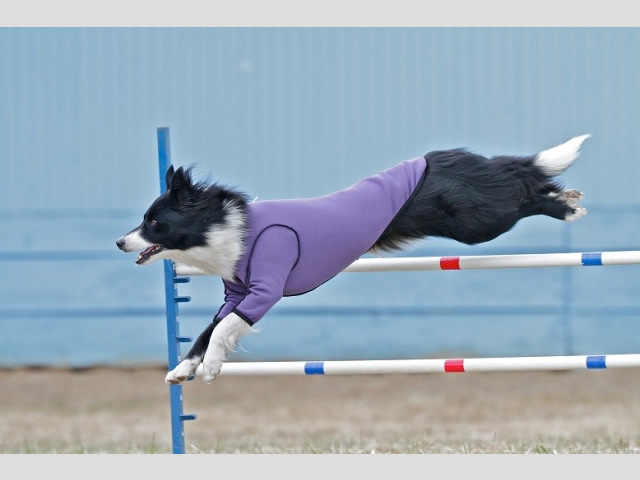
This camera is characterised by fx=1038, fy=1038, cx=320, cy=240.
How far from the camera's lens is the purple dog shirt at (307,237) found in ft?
13.0

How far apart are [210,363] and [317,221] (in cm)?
72

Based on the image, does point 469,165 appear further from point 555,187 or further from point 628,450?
point 628,450

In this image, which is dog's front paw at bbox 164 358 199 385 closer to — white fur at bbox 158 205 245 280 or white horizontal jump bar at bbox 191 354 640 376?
white horizontal jump bar at bbox 191 354 640 376

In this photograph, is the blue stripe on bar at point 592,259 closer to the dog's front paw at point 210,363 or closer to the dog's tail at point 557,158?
the dog's tail at point 557,158

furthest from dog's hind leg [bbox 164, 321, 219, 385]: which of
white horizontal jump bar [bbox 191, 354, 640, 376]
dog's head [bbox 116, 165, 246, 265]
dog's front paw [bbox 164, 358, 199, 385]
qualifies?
dog's head [bbox 116, 165, 246, 265]

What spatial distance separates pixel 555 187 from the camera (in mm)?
4395

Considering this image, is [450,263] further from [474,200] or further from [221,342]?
[221,342]

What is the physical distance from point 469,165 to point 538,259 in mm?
487

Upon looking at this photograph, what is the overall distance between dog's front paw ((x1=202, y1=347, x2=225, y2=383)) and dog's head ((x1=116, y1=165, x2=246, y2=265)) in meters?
0.44

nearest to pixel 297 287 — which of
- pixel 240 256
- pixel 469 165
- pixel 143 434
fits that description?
pixel 240 256

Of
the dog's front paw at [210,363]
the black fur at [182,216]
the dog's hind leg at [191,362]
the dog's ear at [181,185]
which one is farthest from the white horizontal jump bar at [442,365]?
the dog's ear at [181,185]

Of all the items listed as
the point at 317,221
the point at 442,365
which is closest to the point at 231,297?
the point at 317,221

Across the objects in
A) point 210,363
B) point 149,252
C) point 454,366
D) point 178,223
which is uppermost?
point 178,223

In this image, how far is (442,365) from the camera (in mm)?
4262
